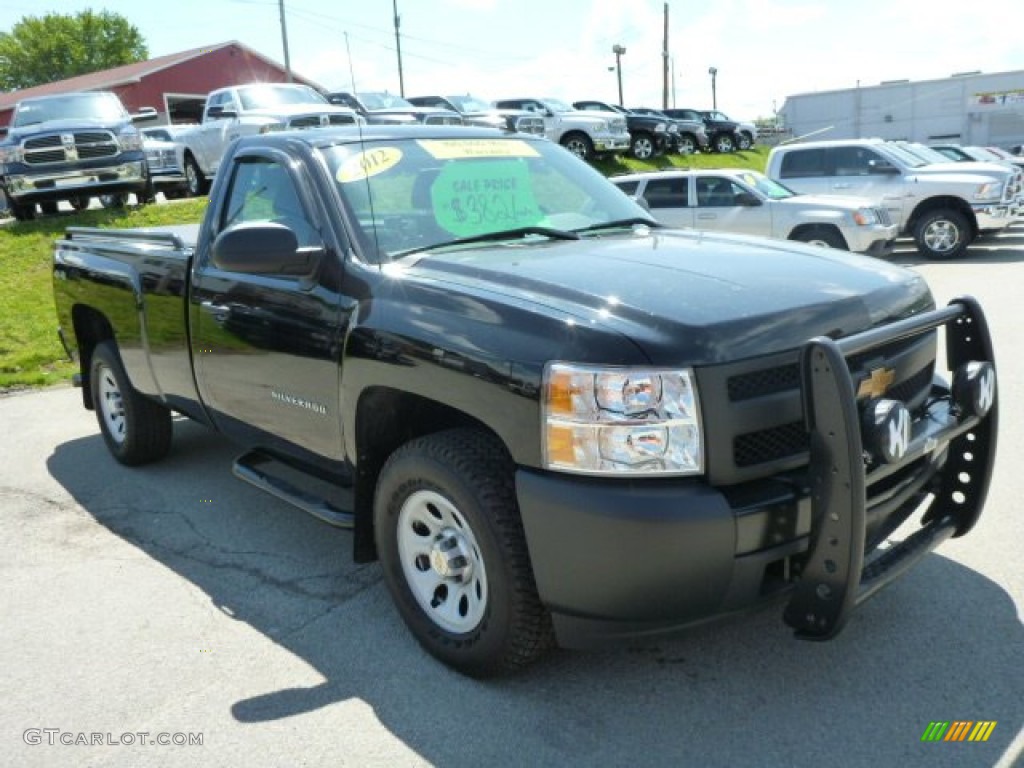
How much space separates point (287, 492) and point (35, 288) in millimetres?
8704

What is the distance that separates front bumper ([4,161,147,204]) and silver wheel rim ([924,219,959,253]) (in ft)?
39.7

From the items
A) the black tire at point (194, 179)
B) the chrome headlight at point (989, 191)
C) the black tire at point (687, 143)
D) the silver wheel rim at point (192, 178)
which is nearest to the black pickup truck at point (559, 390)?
the chrome headlight at point (989, 191)

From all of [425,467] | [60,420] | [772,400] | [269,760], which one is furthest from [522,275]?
[60,420]

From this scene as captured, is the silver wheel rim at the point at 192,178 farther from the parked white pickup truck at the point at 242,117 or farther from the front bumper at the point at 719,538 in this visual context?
the front bumper at the point at 719,538

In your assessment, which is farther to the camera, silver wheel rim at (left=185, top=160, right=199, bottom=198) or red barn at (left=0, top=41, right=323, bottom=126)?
red barn at (left=0, top=41, right=323, bottom=126)

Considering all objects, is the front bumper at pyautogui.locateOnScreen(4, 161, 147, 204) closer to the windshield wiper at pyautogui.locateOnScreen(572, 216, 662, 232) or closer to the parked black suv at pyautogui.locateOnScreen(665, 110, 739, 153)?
the windshield wiper at pyautogui.locateOnScreen(572, 216, 662, 232)

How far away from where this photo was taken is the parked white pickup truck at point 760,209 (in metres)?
12.7

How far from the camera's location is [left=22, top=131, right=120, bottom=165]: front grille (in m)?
13.3

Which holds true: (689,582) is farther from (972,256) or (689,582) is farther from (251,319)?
(972,256)

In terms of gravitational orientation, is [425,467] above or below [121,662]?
above

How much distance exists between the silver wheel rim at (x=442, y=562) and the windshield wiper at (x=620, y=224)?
1.49 m

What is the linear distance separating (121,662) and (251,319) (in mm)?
1448

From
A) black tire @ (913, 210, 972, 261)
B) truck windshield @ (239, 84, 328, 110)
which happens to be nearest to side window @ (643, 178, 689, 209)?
black tire @ (913, 210, 972, 261)

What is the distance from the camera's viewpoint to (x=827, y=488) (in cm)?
259
